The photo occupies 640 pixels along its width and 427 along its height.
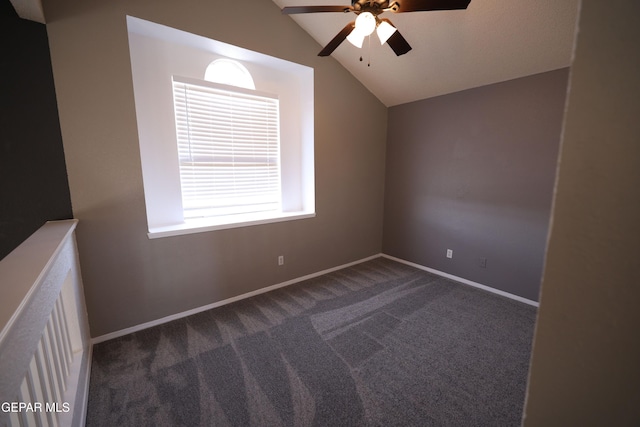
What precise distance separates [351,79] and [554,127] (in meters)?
2.24

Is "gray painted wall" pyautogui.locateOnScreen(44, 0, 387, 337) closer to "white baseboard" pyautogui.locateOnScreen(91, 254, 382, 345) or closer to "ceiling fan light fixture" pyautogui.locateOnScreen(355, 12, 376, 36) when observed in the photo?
"white baseboard" pyautogui.locateOnScreen(91, 254, 382, 345)

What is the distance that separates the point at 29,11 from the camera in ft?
4.94

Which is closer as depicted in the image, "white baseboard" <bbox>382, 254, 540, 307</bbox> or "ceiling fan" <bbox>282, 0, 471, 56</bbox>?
"ceiling fan" <bbox>282, 0, 471, 56</bbox>

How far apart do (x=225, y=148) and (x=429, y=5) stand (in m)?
2.19

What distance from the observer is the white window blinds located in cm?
250

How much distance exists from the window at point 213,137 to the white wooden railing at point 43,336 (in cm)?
74

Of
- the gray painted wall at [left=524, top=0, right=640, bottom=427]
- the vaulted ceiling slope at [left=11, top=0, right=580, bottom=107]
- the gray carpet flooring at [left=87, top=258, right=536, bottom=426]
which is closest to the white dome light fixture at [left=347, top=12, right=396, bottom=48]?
the vaulted ceiling slope at [left=11, top=0, right=580, bottom=107]

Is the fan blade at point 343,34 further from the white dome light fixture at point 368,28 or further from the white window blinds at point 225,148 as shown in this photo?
the white window blinds at point 225,148

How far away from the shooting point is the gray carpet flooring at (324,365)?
1.44 m

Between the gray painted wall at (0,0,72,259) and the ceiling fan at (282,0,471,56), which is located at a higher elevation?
the ceiling fan at (282,0,471,56)

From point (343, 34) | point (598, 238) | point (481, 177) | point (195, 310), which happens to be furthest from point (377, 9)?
point (195, 310)

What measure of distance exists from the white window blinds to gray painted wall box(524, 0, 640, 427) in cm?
280

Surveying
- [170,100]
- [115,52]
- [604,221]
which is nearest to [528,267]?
[604,221]

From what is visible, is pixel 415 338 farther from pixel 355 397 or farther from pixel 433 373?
pixel 355 397
